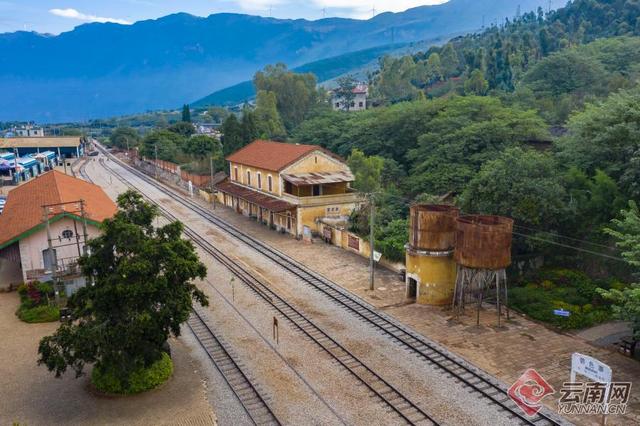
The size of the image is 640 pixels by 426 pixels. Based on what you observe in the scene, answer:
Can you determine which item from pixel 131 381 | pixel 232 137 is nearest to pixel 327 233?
pixel 131 381

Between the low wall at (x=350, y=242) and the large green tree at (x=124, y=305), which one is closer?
the large green tree at (x=124, y=305)

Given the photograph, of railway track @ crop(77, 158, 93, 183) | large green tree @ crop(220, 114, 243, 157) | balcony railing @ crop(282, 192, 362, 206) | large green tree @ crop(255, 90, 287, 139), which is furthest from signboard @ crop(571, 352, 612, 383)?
railway track @ crop(77, 158, 93, 183)

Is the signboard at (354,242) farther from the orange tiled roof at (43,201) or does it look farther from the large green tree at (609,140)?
the orange tiled roof at (43,201)

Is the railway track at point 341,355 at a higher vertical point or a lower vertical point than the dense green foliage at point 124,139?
lower

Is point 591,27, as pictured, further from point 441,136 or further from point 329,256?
point 329,256

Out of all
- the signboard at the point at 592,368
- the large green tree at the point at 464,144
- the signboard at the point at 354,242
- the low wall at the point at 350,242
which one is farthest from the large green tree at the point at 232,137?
the signboard at the point at 592,368

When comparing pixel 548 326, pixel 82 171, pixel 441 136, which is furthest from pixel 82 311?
pixel 82 171

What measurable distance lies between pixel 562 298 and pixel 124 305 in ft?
63.9

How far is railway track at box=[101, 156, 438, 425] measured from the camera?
15930 mm

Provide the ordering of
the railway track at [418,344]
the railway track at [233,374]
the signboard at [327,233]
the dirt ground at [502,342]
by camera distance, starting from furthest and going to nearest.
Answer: the signboard at [327,233], the dirt ground at [502,342], the railway track at [418,344], the railway track at [233,374]

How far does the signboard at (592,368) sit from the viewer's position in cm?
1484

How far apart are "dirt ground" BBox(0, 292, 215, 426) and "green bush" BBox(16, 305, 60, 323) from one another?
11.2 feet

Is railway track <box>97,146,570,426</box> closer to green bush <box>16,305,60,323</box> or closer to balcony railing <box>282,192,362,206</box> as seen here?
balcony railing <box>282,192,362,206</box>

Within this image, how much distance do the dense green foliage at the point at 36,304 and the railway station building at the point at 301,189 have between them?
1724cm
